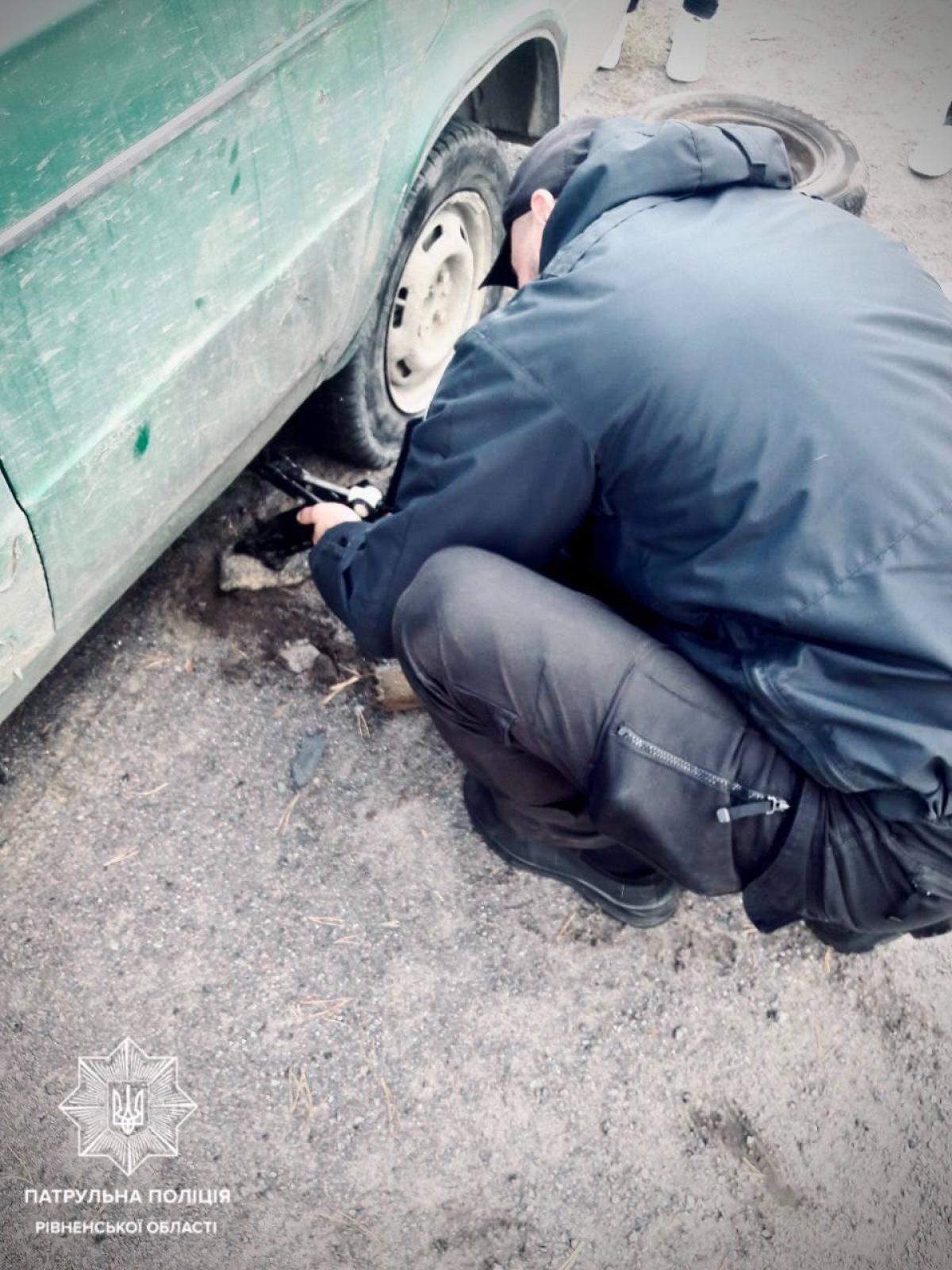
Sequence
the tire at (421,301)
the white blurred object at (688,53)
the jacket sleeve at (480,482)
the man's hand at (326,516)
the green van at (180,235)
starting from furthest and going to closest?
the white blurred object at (688,53) → the tire at (421,301) → the man's hand at (326,516) → the jacket sleeve at (480,482) → the green van at (180,235)

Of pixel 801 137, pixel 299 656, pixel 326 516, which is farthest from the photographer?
pixel 801 137

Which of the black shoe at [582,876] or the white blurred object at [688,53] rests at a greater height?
the white blurred object at [688,53]

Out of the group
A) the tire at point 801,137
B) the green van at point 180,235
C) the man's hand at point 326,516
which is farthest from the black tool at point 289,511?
the tire at point 801,137

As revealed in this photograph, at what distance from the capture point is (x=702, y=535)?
4.52ft

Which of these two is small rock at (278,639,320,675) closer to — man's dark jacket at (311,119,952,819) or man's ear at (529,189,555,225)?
man's dark jacket at (311,119,952,819)

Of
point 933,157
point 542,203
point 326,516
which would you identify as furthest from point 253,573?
point 933,157

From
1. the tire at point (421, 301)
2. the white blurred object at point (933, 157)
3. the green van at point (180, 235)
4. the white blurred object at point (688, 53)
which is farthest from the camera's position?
the white blurred object at point (688, 53)

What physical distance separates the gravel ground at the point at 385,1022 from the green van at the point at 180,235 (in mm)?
472

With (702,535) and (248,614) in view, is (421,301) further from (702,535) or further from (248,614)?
(702,535)

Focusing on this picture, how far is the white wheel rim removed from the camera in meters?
2.36

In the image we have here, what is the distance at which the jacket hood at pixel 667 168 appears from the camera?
144 cm

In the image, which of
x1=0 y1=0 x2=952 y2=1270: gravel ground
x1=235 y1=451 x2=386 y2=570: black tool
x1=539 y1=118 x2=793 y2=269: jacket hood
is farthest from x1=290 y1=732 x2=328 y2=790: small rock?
x1=539 y1=118 x2=793 y2=269: jacket hood

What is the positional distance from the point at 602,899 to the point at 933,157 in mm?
3627

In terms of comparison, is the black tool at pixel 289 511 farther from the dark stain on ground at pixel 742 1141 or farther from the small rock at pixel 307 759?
the dark stain on ground at pixel 742 1141
